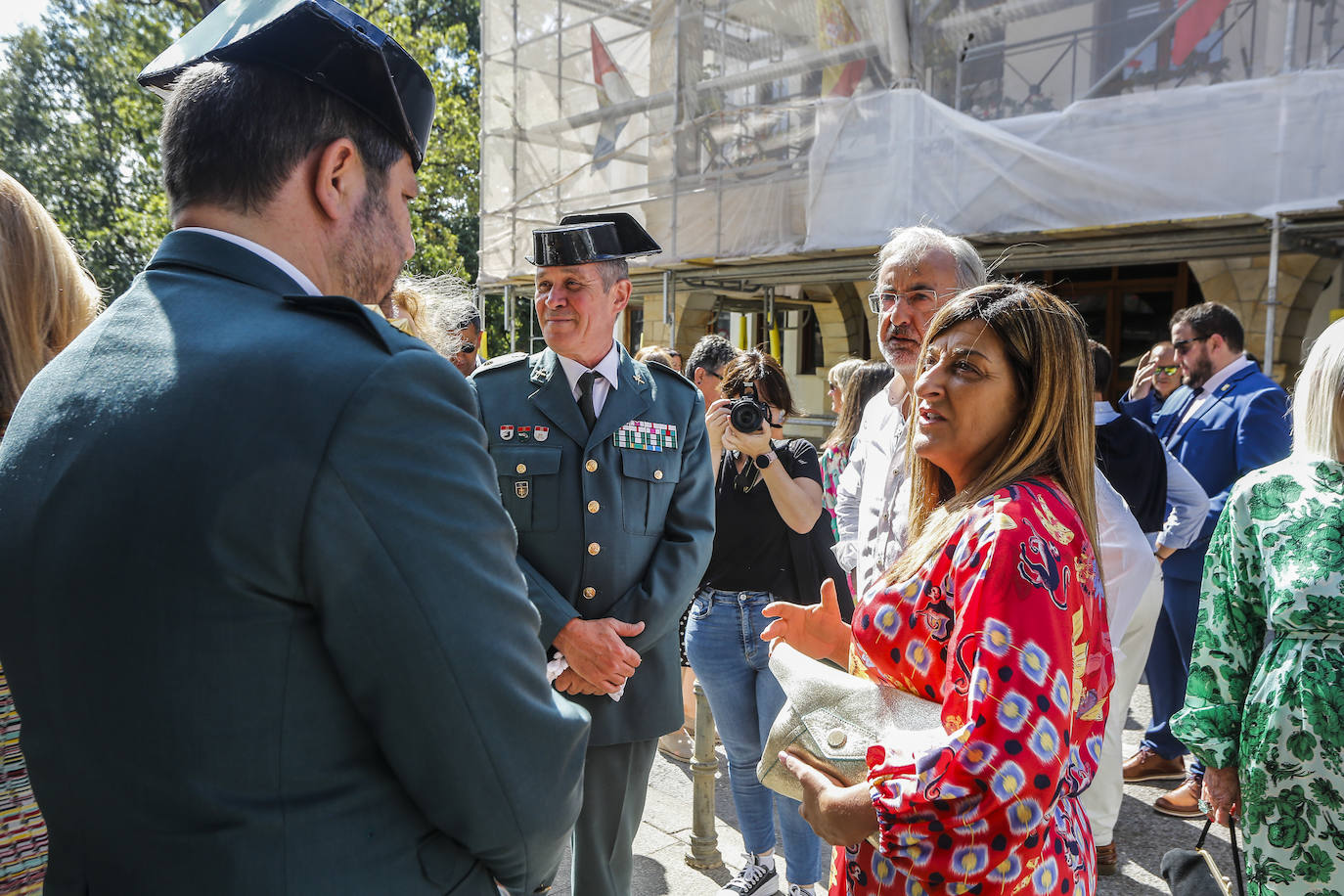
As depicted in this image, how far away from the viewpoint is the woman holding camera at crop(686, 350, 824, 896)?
3.15 m

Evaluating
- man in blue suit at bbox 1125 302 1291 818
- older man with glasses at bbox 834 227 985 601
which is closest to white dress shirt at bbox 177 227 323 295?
older man with glasses at bbox 834 227 985 601

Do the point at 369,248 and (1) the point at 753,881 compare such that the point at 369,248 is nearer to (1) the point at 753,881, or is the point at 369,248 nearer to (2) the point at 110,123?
(1) the point at 753,881

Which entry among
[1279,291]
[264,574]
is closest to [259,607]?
[264,574]

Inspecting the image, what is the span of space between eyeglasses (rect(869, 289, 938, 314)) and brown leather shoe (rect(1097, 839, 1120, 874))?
2341mm

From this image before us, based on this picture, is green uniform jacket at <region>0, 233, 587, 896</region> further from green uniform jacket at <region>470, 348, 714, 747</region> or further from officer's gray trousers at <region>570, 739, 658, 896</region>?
officer's gray trousers at <region>570, 739, 658, 896</region>

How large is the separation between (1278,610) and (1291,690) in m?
0.18

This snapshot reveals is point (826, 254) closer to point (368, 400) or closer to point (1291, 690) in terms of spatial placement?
point (1291, 690)

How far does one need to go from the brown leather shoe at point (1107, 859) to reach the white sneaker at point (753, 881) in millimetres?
1251

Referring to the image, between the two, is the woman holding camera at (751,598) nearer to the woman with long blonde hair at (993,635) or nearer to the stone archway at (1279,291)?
the woman with long blonde hair at (993,635)

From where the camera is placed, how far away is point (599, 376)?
2.68 m

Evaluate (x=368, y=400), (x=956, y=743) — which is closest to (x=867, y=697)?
(x=956, y=743)

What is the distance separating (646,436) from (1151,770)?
328 cm

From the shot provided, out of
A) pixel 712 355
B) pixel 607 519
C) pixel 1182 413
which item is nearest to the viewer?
pixel 607 519

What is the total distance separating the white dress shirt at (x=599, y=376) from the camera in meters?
2.66
